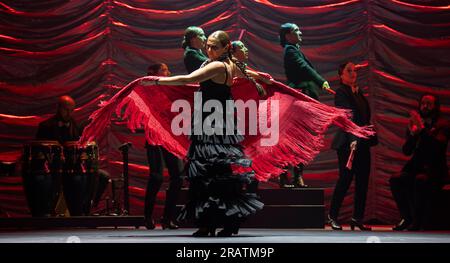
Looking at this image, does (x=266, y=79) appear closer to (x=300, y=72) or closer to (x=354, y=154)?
(x=300, y=72)

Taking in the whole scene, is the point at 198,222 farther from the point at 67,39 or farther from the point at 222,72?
the point at 67,39

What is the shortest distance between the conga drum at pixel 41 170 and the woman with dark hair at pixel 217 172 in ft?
8.20

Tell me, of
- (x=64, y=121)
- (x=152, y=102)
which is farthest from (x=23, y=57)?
Result: (x=152, y=102)

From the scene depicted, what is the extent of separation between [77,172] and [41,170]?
0.38m

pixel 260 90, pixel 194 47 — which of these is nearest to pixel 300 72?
pixel 194 47

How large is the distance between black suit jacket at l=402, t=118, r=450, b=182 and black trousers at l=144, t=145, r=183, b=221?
8.37 ft

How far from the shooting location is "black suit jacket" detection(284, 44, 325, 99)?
8.62m

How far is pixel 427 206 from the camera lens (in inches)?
335

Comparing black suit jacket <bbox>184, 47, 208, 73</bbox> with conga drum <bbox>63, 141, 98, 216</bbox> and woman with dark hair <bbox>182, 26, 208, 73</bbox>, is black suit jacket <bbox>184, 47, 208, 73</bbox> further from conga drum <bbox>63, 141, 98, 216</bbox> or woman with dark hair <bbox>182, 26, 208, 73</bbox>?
conga drum <bbox>63, 141, 98, 216</bbox>

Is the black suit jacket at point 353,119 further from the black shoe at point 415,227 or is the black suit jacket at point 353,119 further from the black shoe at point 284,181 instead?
the black shoe at point 415,227

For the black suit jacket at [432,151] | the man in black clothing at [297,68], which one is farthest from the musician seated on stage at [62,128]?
the black suit jacket at [432,151]

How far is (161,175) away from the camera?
8188mm

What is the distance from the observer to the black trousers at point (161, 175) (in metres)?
7.99

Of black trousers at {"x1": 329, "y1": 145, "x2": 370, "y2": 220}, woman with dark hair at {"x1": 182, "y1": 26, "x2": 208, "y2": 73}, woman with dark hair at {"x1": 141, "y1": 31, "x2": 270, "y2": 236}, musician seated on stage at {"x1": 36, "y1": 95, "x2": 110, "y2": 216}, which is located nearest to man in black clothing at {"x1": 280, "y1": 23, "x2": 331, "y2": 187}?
black trousers at {"x1": 329, "y1": 145, "x2": 370, "y2": 220}
